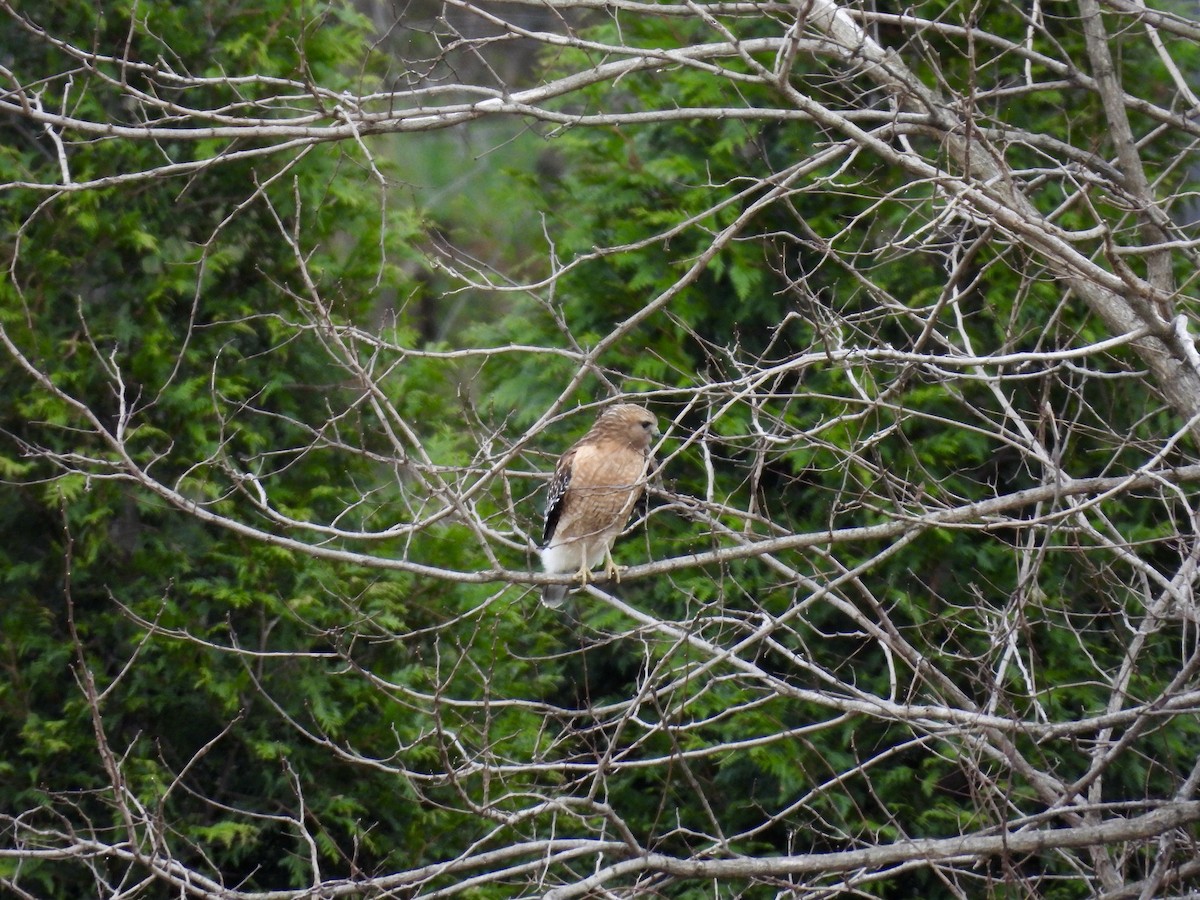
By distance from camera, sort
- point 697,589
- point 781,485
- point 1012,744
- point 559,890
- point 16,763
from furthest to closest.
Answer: point 781,485 → point 697,589 → point 16,763 → point 1012,744 → point 559,890

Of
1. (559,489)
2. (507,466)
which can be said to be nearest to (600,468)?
(559,489)

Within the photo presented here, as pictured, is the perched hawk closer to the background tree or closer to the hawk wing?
the hawk wing

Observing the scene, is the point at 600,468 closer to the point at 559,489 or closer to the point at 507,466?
the point at 559,489

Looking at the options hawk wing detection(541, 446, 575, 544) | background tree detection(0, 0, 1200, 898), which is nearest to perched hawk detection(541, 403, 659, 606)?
hawk wing detection(541, 446, 575, 544)

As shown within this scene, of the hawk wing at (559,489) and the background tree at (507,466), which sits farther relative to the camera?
the hawk wing at (559,489)

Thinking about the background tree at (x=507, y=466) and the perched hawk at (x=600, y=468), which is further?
the perched hawk at (x=600, y=468)

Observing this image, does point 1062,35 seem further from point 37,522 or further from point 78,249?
point 37,522

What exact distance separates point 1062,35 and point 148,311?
13.2 ft

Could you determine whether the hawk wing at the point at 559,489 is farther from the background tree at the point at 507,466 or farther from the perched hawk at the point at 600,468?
the background tree at the point at 507,466

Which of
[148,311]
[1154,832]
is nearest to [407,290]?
[148,311]

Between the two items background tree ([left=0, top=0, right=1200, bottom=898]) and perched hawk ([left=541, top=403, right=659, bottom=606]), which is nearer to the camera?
background tree ([left=0, top=0, right=1200, bottom=898])

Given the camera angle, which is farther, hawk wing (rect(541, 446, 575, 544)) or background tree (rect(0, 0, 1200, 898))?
hawk wing (rect(541, 446, 575, 544))

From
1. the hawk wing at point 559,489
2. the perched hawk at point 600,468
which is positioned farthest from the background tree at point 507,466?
the hawk wing at point 559,489

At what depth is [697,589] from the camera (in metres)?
5.57
